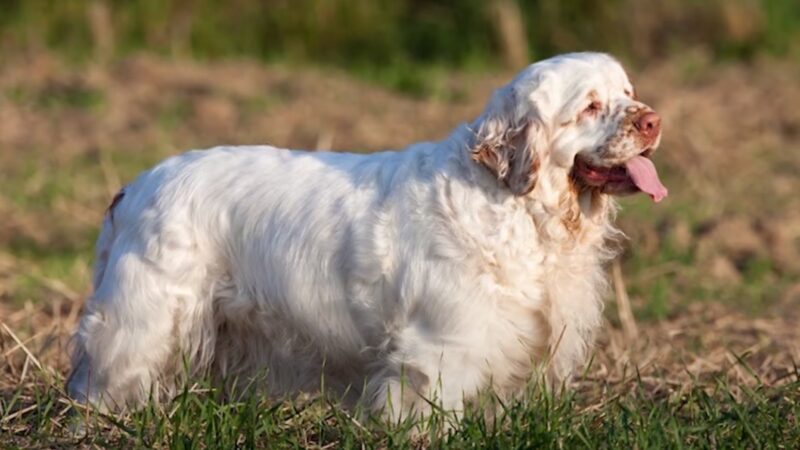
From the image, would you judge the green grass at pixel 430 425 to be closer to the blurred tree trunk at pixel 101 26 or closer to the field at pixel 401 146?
the field at pixel 401 146

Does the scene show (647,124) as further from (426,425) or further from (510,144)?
(426,425)

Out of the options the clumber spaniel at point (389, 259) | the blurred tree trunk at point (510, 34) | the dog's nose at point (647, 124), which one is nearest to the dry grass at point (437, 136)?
the clumber spaniel at point (389, 259)

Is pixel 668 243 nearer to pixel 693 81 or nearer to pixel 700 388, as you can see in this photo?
pixel 700 388

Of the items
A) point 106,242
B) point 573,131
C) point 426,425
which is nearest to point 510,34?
point 106,242

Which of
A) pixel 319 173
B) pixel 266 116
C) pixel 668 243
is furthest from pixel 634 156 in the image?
pixel 266 116

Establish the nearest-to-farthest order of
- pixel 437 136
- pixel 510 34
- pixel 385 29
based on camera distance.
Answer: pixel 437 136, pixel 510 34, pixel 385 29

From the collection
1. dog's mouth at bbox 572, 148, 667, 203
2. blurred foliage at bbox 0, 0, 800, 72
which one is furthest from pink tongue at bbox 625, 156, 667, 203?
blurred foliage at bbox 0, 0, 800, 72

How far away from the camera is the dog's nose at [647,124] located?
4.77 meters

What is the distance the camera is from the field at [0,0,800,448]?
462cm

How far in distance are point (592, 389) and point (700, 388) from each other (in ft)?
2.67

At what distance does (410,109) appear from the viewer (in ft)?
41.0

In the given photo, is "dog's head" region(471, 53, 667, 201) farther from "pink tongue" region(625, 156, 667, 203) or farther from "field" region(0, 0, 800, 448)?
"field" region(0, 0, 800, 448)

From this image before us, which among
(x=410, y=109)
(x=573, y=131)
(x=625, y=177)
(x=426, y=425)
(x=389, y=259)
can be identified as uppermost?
(x=573, y=131)

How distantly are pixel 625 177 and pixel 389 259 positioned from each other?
742 mm
